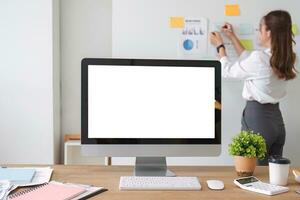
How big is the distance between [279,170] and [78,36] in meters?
2.19

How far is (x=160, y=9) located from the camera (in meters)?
3.08

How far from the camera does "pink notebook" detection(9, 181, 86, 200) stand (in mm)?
1403

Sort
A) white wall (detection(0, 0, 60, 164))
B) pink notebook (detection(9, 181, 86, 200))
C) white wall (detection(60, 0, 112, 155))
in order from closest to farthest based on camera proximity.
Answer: pink notebook (detection(9, 181, 86, 200))
white wall (detection(0, 0, 60, 164))
white wall (detection(60, 0, 112, 155))

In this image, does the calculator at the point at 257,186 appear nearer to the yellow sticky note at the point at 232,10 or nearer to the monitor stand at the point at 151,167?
the monitor stand at the point at 151,167

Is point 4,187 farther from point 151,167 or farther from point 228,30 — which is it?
point 228,30

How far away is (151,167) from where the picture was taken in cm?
183

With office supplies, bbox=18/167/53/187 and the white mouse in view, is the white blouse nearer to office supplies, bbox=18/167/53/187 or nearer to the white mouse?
the white mouse

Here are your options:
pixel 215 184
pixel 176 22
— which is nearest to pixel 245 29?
pixel 176 22

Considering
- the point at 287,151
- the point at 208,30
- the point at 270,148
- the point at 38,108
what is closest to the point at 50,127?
the point at 38,108

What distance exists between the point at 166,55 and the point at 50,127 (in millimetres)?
1061

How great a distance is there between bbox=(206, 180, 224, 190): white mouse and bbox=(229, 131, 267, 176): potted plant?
15 centimetres

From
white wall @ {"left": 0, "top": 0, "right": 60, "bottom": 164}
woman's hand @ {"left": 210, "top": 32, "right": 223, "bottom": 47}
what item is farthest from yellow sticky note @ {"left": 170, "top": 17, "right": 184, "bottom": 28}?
white wall @ {"left": 0, "top": 0, "right": 60, "bottom": 164}

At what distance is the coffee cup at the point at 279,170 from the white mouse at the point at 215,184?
8.3 inches

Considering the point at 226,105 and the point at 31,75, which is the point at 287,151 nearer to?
the point at 226,105
